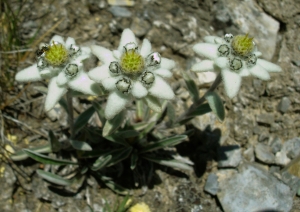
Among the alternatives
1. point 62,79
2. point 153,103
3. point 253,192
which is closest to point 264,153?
point 253,192

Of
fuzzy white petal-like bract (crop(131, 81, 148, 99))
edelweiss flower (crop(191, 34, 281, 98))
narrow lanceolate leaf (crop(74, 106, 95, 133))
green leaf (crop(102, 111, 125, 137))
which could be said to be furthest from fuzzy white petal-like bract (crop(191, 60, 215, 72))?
narrow lanceolate leaf (crop(74, 106, 95, 133))

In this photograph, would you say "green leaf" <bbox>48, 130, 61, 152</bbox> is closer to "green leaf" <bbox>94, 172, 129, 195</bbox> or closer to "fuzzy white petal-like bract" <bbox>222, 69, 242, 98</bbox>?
"green leaf" <bbox>94, 172, 129, 195</bbox>

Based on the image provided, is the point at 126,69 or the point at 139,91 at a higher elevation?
the point at 126,69

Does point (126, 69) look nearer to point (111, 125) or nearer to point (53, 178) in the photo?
point (111, 125)

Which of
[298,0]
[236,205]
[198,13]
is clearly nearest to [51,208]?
[236,205]

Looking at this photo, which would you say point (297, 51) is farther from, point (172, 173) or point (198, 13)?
point (172, 173)

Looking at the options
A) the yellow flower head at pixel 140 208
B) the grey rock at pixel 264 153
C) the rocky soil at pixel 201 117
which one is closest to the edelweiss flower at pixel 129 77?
the rocky soil at pixel 201 117

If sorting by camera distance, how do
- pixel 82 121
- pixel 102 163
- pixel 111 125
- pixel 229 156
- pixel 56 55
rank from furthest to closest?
pixel 229 156 < pixel 82 121 < pixel 102 163 < pixel 111 125 < pixel 56 55
